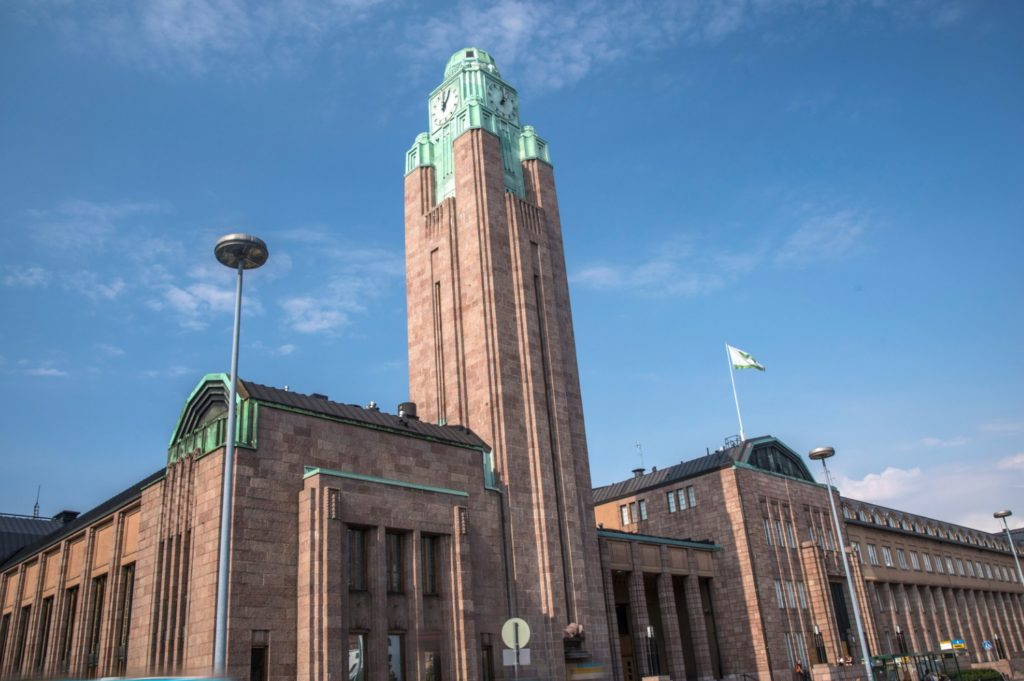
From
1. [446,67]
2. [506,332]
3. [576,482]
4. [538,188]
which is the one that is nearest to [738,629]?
[576,482]

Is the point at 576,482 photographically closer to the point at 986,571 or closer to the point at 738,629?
the point at 738,629

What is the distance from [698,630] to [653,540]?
19.6 feet

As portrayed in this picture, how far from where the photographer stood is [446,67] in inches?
2074

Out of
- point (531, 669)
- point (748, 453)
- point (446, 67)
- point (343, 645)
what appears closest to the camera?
point (343, 645)

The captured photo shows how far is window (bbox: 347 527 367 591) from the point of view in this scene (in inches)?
1173

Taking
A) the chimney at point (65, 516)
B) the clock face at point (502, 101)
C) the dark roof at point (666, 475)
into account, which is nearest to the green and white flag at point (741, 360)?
the dark roof at point (666, 475)

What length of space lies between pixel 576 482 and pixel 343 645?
17.3m

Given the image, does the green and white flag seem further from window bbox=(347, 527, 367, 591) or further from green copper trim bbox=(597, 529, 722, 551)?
window bbox=(347, 527, 367, 591)

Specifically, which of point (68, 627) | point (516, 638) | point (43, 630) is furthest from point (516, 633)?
point (43, 630)

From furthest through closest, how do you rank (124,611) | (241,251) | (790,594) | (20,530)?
1. (20,530)
2. (790,594)
3. (124,611)
4. (241,251)

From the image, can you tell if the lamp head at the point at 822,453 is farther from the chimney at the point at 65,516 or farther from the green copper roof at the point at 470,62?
the chimney at the point at 65,516

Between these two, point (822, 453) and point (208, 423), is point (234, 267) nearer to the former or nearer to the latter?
point (208, 423)

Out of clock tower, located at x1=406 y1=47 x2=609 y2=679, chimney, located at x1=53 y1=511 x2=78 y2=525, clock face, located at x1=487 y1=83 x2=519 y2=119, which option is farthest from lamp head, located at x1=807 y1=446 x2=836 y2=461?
chimney, located at x1=53 y1=511 x2=78 y2=525

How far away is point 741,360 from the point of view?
186 ft
